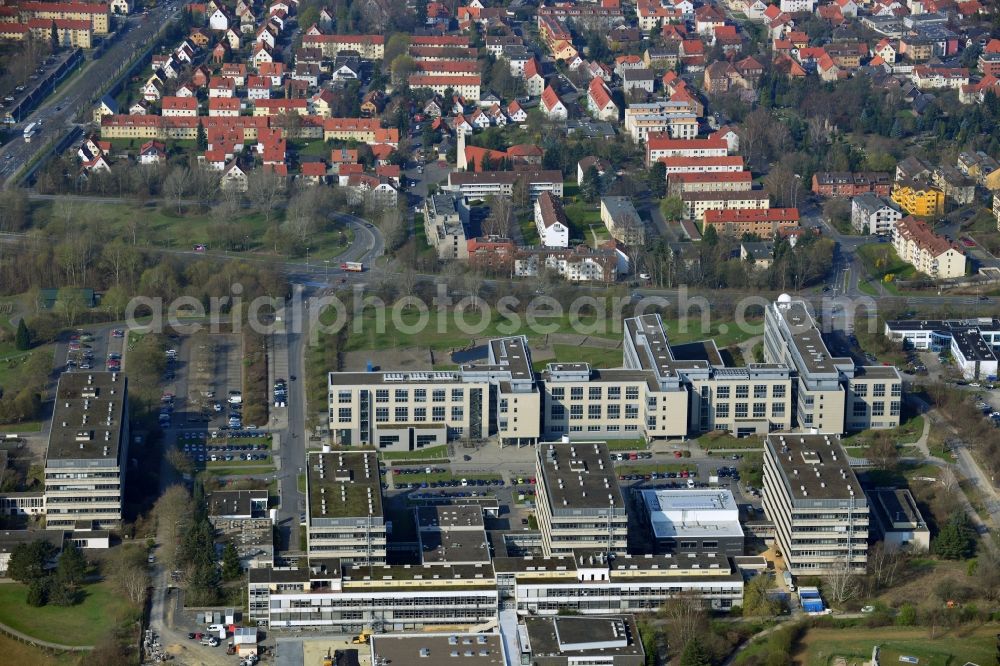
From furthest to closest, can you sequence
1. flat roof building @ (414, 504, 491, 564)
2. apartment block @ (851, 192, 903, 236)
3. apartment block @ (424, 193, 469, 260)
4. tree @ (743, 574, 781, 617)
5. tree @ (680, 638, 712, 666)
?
apartment block @ (851, 192, 903, 236) → apartment block @ (424, 193, 469, 260) → flat roof building @ (414, 504, 491, 564) → tree @ (743, 574, 781, 617) → tree @ (680, 638, 712, 666)

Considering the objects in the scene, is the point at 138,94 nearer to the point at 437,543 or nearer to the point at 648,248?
the point at 648,248

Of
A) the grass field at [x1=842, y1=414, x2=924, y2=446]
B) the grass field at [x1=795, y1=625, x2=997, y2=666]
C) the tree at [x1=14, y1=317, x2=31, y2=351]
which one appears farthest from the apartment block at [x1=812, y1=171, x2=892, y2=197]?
the grass field at [x1=795, y1=625, x2=997, y2=666]

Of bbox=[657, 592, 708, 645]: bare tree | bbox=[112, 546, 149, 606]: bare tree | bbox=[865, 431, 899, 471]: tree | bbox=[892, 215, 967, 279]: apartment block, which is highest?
bbox=[892, 215, 967, 279]: apartment block

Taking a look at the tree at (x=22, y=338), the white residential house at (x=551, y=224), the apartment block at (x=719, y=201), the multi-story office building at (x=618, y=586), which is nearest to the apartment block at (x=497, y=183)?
the white residential house at (x=551, y=224)

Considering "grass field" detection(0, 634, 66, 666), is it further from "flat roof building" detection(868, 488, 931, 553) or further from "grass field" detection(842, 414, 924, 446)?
"grass field" detection(842, 414, 924, 446)

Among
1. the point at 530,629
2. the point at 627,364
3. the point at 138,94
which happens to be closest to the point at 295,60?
the point at 138,94

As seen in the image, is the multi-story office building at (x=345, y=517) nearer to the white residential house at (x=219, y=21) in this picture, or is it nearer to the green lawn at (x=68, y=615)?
the green lawn at (x=68, y=615)

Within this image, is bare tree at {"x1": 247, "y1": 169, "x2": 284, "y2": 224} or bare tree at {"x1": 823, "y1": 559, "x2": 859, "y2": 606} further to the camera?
bare tree at {"x1": 247, "y1": 169, "x2": 284, "y2": 224}
